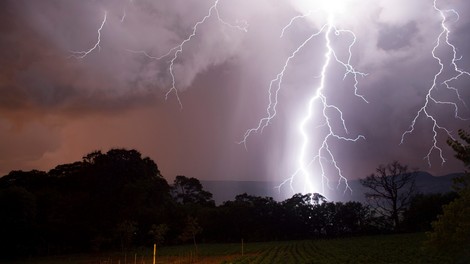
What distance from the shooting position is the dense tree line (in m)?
45.8

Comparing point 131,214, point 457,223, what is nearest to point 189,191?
point 131,214

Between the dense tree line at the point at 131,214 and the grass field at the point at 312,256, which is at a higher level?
the dense tree line at the point at 131,214

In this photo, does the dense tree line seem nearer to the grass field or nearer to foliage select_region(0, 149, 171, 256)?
foliage select_region(0, 149, 171, 256)

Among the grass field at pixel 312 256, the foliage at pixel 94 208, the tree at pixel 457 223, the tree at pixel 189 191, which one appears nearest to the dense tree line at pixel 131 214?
the foliage at pixel 94 208

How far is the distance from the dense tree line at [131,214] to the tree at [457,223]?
94.6 ft

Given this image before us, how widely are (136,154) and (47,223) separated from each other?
14218 millimetres

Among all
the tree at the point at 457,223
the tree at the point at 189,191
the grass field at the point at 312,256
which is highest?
the tree at the point at 189,191

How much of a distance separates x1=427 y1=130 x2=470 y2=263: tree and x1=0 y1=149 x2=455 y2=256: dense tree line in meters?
28.8

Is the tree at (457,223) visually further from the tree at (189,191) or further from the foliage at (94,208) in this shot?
the tree at (189,191)

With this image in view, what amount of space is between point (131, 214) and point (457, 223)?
43.2 metres

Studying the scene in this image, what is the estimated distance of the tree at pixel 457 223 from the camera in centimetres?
1290

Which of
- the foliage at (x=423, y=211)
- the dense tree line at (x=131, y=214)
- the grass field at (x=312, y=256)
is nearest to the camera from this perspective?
the grass field at (x=312, y=256)

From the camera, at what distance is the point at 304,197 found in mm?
72125

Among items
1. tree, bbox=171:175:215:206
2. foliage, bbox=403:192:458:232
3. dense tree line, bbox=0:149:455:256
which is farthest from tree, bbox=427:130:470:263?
tree, bbox=171:175:215:206
